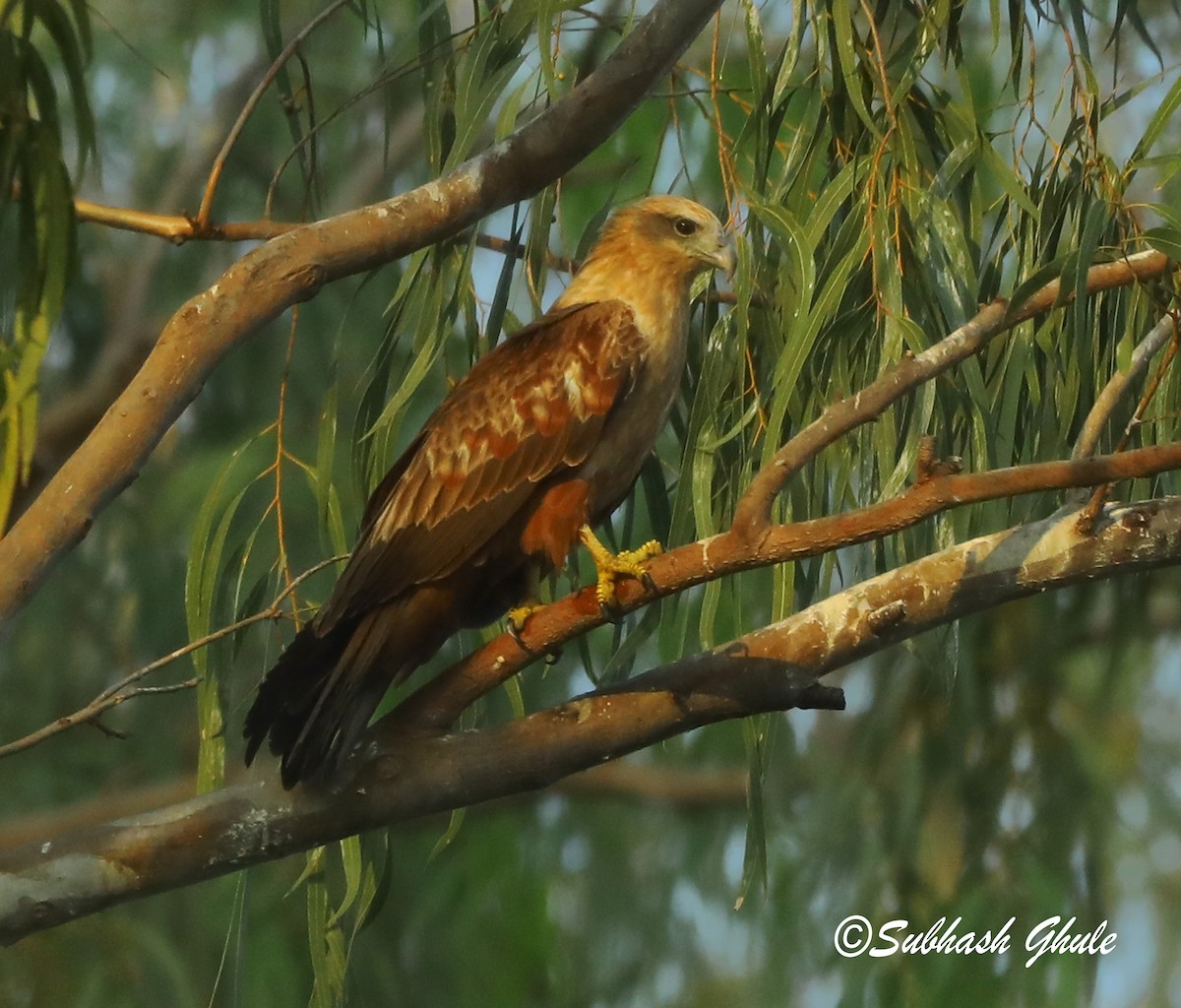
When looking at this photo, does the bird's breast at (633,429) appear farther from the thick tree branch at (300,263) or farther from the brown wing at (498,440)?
the thick tree branch at (300,263)

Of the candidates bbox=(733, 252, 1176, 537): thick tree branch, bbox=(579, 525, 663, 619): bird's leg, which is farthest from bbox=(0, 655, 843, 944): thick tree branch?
bbox=(733, 252, 1176, 537): thick tree branch

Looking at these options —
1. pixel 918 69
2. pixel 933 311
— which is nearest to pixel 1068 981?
pixel 933 311

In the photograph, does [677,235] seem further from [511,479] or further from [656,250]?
[511,479]

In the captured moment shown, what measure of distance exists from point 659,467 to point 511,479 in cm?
40

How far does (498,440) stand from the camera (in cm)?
242

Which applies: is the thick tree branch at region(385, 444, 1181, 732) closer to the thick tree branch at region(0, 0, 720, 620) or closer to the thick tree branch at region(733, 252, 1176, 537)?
the thick tree branch at region(733, 252, 1176, 537)

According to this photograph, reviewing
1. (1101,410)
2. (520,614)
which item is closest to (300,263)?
(520,614)

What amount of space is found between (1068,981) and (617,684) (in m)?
2.27

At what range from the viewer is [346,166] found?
538 cm

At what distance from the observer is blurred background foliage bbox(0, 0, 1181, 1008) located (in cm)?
230

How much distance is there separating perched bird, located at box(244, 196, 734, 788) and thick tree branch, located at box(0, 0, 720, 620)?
37 centimetres

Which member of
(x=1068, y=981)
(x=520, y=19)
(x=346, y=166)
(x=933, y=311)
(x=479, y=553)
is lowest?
(x=1068, y=981)

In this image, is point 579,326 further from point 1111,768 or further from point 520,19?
point 1111,768

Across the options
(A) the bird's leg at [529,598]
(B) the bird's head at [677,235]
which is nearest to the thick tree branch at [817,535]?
(A) the bird's leg at [529,598]
